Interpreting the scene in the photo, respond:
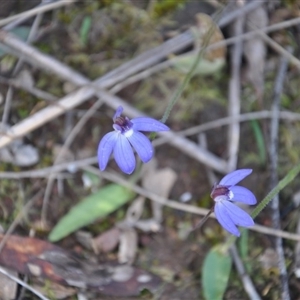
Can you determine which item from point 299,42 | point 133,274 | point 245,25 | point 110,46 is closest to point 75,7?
point 110,46

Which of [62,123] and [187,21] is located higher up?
[187,21]

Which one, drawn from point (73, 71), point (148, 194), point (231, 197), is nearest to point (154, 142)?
point (148, 194)

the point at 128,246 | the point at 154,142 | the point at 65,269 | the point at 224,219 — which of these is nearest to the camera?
the point at 224,219

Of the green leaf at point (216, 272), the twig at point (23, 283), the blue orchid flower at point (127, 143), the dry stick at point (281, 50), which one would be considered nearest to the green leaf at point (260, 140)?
the dry stick at point (281, 50)

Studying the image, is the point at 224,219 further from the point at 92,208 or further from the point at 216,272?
the point at 92,208

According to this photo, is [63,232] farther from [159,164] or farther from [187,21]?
[187,21]
